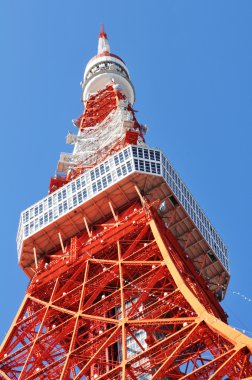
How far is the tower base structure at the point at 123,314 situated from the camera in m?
33.3

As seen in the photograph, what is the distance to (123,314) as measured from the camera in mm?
36219

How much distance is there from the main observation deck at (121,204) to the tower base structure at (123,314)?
0.97 meters

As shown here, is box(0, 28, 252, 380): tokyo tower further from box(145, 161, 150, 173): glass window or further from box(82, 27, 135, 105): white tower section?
box(82, 27, 135, 105): white tower section

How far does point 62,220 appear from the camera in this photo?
47.8 metres

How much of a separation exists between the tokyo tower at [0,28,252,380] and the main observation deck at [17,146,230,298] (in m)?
0.06

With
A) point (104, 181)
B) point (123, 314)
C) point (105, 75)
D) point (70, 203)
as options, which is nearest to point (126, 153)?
point (104, 181)

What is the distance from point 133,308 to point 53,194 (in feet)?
47.9

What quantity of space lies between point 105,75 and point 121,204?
2585 centimetres

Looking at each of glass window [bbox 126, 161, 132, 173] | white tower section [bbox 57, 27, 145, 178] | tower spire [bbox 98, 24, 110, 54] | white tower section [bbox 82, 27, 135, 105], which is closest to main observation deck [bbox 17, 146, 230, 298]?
glass window [bbox 126, 161, 132, 173]

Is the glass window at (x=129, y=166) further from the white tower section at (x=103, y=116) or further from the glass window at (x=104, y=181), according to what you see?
the white tower section at (x=103, y=116)

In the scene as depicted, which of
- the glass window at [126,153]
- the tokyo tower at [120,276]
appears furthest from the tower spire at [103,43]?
the glass window at [126,153]

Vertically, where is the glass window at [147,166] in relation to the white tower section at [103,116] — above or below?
below

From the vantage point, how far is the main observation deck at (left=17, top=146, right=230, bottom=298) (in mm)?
47375

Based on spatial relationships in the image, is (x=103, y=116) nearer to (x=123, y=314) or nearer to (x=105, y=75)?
(x=105, y=75)
